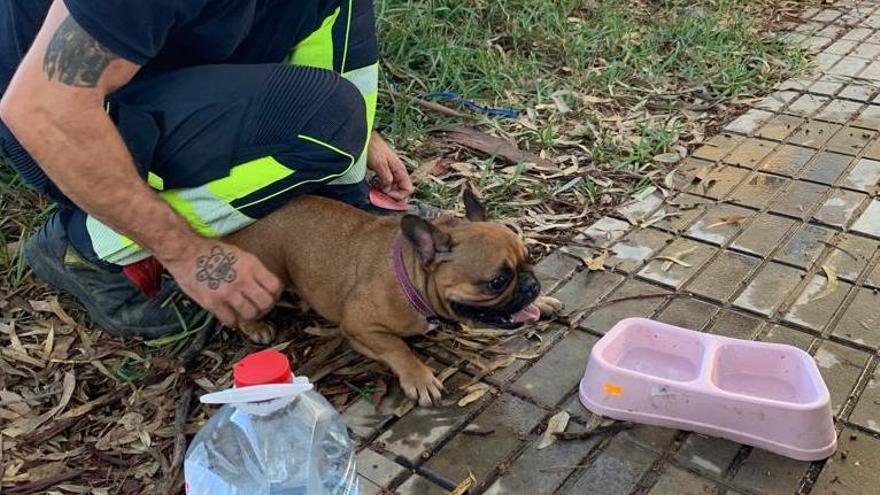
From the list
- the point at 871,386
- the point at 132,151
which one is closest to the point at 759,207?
the point at 871,386

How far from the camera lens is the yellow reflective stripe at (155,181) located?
2923 millimetres

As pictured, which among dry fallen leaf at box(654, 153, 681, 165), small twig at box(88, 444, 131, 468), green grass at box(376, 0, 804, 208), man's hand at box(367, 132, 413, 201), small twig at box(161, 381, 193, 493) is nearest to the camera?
small twig at box(161, 381, 193, 493)

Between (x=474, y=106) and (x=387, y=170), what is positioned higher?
(x=387, y=170)

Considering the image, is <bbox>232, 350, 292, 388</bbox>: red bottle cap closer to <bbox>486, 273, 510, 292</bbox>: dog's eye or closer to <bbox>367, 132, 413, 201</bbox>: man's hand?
<bbox>486, 273, 510, 292</bbox>: dog's eye

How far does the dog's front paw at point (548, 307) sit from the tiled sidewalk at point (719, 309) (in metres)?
0.07

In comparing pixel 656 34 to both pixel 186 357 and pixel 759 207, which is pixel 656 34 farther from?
pixel 186 357

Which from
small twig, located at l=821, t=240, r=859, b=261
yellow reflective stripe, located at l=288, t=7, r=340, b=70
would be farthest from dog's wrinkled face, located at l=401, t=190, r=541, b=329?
small twig, located at l=821, t=240, r=859, b=261

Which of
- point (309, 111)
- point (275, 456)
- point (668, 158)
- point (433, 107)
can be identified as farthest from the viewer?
point (433, 107)

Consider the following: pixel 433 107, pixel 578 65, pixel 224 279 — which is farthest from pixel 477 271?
pixel 578 65

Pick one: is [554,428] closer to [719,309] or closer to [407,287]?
[407,287]

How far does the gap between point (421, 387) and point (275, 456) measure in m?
0.68

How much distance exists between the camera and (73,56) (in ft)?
7.95

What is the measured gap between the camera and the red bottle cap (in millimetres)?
1927

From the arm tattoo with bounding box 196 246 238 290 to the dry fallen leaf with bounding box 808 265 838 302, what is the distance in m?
2.09
